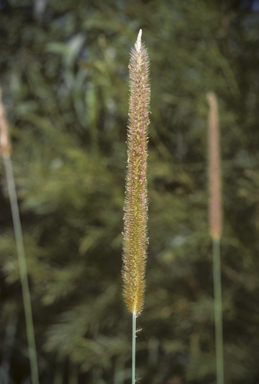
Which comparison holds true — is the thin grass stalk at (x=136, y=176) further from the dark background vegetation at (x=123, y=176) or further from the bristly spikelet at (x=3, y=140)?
the dark background vegetation at (x=123, y=176)

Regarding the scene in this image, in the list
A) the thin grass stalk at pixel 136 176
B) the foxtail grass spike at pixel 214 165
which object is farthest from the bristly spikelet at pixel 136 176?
the foxtail grass spike at pixel 214 165

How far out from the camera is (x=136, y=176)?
0.41 meters

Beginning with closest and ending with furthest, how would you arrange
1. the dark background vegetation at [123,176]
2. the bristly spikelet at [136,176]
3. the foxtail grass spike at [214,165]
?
the bristly spikelet at [136,176] < the foxtail grass spike at [214,165] < the dark background vegetation at [123,176]

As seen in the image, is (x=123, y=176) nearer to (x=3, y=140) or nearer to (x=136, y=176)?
(x=3, y=140)

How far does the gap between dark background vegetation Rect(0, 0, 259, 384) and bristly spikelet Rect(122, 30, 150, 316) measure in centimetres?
84

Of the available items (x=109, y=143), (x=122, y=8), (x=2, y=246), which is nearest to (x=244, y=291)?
(x=109, y=143)

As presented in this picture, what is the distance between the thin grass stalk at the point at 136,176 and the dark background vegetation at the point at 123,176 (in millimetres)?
839

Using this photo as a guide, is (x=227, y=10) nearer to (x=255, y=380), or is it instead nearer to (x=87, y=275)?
(x=87, y=275)

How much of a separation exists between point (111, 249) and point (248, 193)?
0.59 meters

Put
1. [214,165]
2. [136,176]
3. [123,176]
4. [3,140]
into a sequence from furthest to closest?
1. [123,176]
2. [3,140]
3. [214,165]
4. [136,176]

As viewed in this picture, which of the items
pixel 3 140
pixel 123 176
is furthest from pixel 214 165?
pixel 123 176

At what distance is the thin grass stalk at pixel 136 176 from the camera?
40 cm

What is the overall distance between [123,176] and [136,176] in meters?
1.12

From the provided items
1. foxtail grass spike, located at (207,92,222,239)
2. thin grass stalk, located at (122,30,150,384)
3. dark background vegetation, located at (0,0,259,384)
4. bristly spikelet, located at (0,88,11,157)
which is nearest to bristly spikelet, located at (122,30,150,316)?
thin grass stalk, located at (122,30,150,384)
